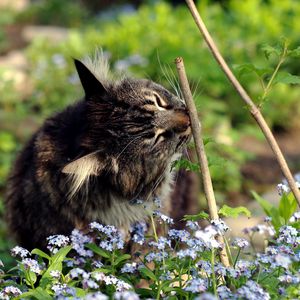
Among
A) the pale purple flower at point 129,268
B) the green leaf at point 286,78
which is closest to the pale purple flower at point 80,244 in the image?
the pale purple flower at point 129,268

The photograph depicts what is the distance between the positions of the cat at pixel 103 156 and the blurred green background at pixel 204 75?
4.68ft

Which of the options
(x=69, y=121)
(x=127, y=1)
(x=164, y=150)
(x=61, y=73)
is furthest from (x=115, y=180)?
(x=127, y=1)

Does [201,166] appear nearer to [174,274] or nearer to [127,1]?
[174,274]

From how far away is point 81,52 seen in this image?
7750mm

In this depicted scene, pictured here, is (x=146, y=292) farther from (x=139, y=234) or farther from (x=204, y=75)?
(x=204, y=75)

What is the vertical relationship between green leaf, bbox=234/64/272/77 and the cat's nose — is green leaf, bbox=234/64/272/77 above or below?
above

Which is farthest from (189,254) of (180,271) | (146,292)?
(146,292)

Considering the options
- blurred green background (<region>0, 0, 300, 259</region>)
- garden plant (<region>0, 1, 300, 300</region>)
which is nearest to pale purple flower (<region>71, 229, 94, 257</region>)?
garden plant (<region>0, 1, 300, 300</region>)

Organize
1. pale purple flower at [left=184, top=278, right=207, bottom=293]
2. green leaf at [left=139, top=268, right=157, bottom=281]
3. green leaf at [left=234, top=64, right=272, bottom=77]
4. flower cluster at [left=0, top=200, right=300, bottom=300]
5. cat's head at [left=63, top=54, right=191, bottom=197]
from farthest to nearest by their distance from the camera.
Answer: cat's head at [left=63, top=54, right=191, bottom=197] → green leaf at [left=234, top=64, right=272, bottom=77] → green leaf at [left=139, top=268, right=157, bottom=281] → flower cluster at [left=0, top=200, right=300, bottom=300] → pale purple flower at [left=184, top=278, right=207, bottom=293]

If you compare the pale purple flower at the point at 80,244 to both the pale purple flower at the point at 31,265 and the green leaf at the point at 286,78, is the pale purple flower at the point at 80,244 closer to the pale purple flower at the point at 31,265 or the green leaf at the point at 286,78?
the pale purple flower at the point at 31,265

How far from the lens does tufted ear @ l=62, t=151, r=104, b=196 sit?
128 inches

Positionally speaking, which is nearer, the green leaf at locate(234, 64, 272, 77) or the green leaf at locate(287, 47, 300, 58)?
the green leaf at locate(287, 47, 300, 58)

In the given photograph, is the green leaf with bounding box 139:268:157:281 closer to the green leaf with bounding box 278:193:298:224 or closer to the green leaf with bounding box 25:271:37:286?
the green leaf with bounding box 25:271:37:286

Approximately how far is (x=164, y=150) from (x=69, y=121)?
2.52 feet
